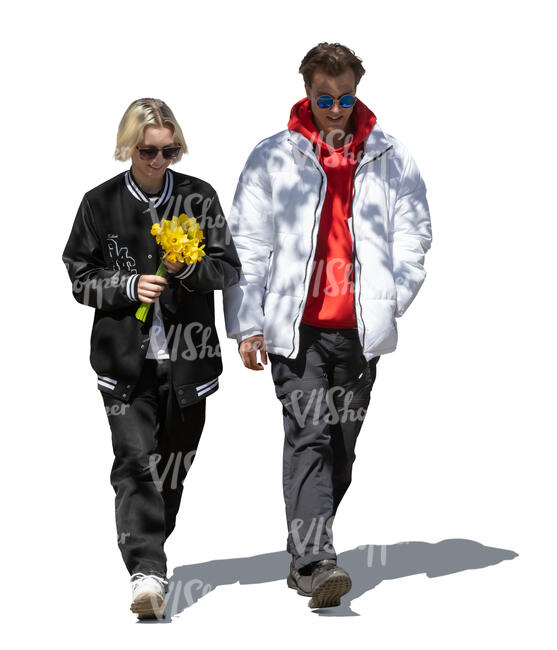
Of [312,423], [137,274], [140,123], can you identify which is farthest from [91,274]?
[312,423]

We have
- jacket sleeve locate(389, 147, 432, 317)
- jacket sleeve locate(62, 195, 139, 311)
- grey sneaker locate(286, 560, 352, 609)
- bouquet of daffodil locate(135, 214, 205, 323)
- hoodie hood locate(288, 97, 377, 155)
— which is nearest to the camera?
bouquet of daffodil locate(135, 214, 205, 323)

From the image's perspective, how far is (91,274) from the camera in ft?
32.9

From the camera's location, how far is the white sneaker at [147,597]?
9906mm

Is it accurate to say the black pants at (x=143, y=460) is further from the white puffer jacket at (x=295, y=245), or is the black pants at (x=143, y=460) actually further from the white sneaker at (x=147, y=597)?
the white puffer jacket at (x=295, y=245)

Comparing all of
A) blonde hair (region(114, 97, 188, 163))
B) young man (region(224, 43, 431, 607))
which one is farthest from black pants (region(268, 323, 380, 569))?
blonde hair (region(114, 97, 188, 163))

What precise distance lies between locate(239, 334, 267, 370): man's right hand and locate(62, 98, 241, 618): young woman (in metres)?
0.24

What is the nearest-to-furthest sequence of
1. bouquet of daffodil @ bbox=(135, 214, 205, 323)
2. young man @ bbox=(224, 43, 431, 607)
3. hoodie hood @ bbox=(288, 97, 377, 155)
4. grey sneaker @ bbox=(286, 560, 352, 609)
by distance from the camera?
bouquet of daffodil @ bbox=(135, 214, 205, 323) → grey sneaker @ bbox=(286, 560, 352, 609) → young man @ bbox=(224, 43, 431, 607) → hoodie hood @ bbox=(288, 97, 377, 155)

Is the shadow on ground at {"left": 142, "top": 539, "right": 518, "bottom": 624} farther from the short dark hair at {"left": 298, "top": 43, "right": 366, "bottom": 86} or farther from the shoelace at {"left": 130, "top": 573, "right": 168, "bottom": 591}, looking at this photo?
the short dark hair at {"left": 298, "top": 43, "right": 366, "bottom": 86}

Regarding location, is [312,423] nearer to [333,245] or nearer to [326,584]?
[326,584]

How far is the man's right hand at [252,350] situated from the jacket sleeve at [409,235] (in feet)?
2.84

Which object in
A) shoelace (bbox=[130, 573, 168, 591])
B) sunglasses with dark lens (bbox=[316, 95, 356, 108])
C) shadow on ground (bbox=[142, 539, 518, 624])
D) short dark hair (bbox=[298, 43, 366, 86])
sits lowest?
shadow on ground (bbox=[142, 539, 518, 624])

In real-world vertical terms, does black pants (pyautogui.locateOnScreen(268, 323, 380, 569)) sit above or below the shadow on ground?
above

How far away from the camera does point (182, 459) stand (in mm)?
10320

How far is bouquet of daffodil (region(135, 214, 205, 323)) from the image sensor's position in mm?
9797
